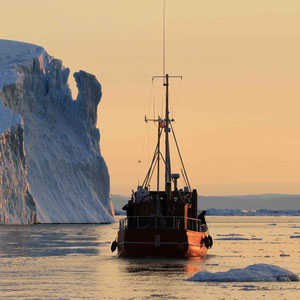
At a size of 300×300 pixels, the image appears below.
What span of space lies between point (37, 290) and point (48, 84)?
77.2 m

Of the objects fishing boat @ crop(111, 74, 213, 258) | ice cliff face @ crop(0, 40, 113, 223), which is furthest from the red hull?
ice cliff face @ crop(0, 40, 113, 223)

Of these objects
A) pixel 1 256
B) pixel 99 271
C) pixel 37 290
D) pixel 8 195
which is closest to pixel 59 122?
pixel 8 195

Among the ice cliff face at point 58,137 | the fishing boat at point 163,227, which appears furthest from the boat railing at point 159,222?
the ice cliff face at point 58,137

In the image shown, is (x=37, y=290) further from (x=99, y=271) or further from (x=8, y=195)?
(x=8, y=195)

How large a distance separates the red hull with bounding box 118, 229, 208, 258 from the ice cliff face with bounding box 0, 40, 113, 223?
190 feet

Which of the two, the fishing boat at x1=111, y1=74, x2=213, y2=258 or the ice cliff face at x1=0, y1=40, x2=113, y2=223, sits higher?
the ice cliff face at x1=0, y1=40, x2=113, y2=223

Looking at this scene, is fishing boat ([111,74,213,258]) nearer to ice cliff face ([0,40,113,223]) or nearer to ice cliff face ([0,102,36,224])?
ice cliff face ([0,102,36,224])

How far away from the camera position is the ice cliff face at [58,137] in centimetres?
9444

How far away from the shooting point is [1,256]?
36.4m

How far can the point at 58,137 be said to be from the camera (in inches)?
3927

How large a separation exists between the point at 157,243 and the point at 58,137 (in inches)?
2662

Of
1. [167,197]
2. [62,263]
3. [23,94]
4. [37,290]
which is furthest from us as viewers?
[23,94]

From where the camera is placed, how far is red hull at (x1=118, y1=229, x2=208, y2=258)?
33500mm

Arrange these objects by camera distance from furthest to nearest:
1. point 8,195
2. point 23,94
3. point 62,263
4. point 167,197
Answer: point 23,94 < point 8,195 < point 167,197 < point 62,263
